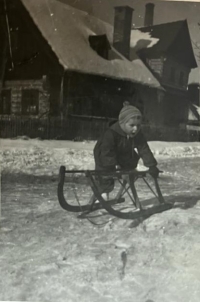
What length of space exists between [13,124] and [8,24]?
18.3 inches

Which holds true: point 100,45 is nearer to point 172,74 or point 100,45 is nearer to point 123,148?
point 172,74

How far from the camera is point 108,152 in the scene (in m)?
1.54

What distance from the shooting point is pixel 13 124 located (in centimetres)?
166

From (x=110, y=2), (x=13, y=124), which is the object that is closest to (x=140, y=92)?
(x=110, y=2)

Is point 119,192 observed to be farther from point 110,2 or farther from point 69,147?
point 110,2

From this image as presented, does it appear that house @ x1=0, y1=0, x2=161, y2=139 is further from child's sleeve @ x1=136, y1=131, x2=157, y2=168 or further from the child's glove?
the child's glove

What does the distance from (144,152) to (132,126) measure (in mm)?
126

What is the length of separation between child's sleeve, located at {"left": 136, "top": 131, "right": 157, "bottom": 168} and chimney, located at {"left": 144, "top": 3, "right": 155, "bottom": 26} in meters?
0.50

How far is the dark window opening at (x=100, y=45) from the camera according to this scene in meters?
1.60

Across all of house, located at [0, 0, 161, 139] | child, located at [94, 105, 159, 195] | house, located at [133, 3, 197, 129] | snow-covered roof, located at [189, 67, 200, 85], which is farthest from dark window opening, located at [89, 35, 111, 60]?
snow-covered roof, located at [189, 67, 200, 85]

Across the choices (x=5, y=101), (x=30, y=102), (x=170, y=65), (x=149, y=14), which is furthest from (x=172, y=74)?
(x=5, y=101)

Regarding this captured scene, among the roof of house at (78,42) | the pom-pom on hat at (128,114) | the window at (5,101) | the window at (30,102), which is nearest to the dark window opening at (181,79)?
the roof of house at (78,42)

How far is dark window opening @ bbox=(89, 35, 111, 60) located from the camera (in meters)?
1.60

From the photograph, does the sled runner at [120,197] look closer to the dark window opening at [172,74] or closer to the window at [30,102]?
the window at [30,102]
